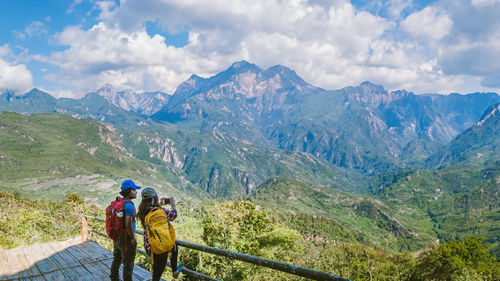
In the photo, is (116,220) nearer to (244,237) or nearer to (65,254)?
(65,254)

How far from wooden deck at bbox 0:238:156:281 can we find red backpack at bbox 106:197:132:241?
152 cm

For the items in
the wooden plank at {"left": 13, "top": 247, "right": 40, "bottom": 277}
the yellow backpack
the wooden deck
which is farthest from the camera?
the wooden plank at {"left": 13, "top": 247, "right": 40, "bottom": 277}

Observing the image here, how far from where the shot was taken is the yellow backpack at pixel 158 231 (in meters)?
5.23

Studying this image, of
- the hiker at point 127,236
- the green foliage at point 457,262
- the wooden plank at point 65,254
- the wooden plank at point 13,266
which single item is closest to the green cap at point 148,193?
the hiker at point 127,236

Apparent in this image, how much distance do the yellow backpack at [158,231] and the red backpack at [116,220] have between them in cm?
79

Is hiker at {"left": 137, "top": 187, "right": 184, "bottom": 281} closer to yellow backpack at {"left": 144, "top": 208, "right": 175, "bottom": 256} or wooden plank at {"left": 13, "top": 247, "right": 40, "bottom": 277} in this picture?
yellow backpack at {"left": 144, "top": 208, "right": 175, "bottom": 256}

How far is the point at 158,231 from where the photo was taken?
5.24 metres

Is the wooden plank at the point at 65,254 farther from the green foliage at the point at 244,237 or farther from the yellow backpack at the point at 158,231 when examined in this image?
the green foliage at the point at 244,237

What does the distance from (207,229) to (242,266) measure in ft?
26.8

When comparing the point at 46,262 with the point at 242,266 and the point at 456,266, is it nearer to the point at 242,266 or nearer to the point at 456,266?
the point at 242,266

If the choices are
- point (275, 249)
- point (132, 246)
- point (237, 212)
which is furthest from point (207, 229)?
point (132, 246)

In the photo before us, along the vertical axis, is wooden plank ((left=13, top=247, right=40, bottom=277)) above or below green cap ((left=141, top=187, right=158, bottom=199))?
below

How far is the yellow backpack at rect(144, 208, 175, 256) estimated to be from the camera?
5.23m

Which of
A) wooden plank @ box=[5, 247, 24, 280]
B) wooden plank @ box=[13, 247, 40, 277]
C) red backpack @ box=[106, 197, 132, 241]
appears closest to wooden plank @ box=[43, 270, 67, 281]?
wooden plank @ box=[13, 247, 40, 277]
